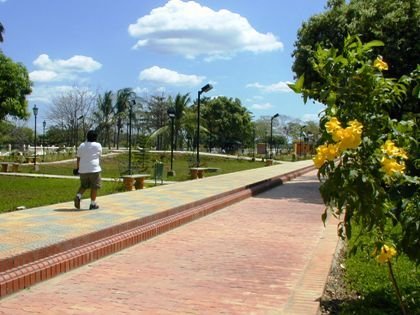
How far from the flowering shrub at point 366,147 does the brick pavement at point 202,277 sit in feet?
4.87

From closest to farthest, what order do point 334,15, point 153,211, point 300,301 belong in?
point 300,301
point 153,211
point 334,15

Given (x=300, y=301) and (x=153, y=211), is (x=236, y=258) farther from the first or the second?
(x=153, y=211)

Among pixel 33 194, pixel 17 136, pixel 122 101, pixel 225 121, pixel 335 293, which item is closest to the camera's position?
pixel 335 293

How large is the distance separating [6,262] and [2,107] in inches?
1050

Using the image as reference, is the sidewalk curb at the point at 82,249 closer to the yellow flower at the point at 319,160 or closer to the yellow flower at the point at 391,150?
the yellow flower at the point at 319,160

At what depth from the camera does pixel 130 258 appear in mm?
7172

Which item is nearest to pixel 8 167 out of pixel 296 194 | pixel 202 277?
pixel 296 194

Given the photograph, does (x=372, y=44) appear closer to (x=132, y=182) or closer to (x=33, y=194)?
(x=33, y=194)

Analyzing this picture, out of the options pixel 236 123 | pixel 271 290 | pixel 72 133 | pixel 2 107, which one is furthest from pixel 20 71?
pixel 236 123

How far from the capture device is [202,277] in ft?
20.3

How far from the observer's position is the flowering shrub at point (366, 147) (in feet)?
11.0

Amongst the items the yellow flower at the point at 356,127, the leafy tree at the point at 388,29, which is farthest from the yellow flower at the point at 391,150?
the leafy tree at the point at 388,29

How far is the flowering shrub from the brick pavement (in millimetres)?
1483

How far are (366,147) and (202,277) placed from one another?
3242 mm
